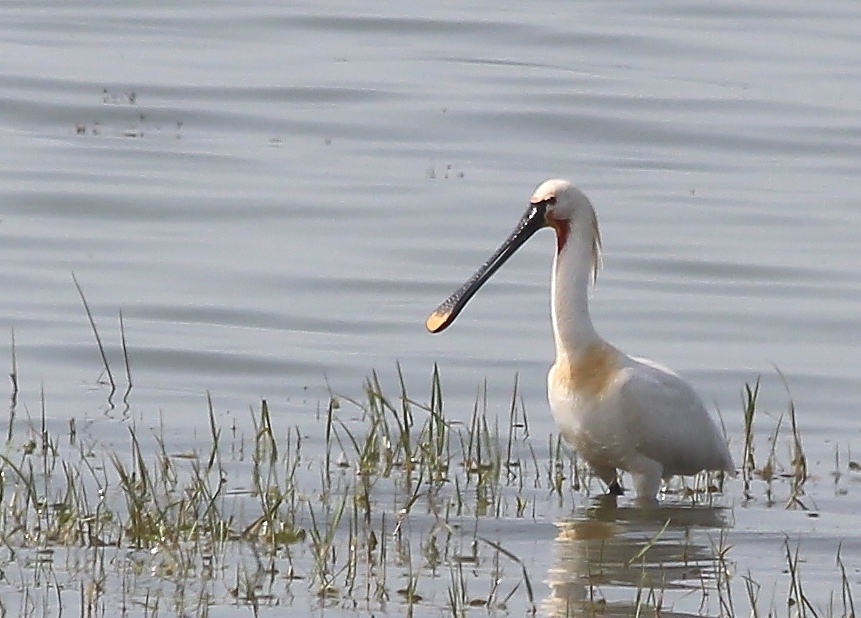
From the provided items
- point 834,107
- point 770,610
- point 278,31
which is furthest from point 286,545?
point 278,31

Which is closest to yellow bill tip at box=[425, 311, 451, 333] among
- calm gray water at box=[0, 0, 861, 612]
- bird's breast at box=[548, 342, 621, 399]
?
calm gray water at box=[0, 0, 861, 612]

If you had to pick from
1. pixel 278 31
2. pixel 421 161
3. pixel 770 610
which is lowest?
pixel 770 610

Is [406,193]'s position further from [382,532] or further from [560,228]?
[382,532]

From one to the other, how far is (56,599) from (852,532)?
3267 millimetres

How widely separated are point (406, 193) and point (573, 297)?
852 cm

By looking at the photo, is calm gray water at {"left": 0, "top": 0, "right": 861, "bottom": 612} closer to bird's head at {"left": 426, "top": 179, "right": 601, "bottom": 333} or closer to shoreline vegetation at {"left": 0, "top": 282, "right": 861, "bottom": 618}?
shoreline vegetation at {"left": 0, "top": 282, "right": 861, "bottom": 618}

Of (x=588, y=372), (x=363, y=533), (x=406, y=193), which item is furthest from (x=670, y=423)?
(x=406, y=193)

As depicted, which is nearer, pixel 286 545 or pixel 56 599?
pixel 56 599

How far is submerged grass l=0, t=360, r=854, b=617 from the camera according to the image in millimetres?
6754

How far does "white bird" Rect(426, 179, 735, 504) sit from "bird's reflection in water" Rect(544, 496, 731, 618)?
18 centimetres

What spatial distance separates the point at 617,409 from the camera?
880 centimetres

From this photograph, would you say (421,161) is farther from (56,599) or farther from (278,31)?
(56,599)

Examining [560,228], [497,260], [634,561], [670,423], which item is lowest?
[634,561]

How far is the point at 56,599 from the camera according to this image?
6578mm
